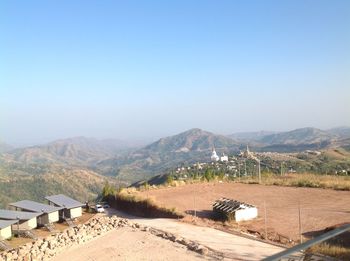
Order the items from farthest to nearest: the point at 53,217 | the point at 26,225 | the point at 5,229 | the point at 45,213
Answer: the point at 53,217 < the point at 45,213 < the point at 26,225 < the point at 5,229

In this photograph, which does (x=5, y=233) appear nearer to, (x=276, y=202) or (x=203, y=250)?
(x=203, y=250)

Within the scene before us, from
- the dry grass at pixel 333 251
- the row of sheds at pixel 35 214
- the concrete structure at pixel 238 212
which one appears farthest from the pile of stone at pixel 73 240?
the dry grass at pixel 333 251

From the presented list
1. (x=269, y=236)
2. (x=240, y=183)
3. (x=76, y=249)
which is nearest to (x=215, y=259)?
(x=269, y=236)

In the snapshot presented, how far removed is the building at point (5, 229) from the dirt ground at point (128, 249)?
3.52 meters

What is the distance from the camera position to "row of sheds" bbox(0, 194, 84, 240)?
2104 cm

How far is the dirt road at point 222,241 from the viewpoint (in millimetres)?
13719

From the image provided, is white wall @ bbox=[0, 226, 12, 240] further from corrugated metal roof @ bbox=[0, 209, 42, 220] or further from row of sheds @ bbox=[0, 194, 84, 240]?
corrugated metal roof @ bbox=[0, 209, 42, 220]

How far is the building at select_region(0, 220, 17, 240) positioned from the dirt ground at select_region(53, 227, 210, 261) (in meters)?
3.52

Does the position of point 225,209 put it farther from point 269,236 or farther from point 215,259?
point 215,259

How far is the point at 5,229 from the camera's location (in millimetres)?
20406

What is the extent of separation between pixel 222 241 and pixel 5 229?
10.6 metres

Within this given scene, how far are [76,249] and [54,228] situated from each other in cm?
466

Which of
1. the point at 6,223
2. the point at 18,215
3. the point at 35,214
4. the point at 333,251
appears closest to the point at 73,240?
the point at 6,223

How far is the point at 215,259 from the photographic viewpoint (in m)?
14.0
